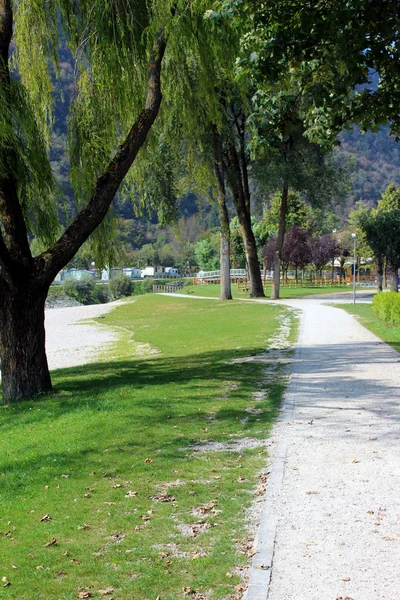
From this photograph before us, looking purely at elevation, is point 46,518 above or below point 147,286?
below

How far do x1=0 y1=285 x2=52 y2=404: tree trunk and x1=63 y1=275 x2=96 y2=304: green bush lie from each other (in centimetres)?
7054

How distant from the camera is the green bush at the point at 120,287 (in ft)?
266

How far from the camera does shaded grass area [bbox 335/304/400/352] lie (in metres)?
17.4

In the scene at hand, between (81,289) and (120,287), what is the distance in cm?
491

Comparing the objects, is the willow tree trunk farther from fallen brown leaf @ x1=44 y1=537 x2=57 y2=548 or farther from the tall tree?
fallen brown leaf @ x1=44 y1=537 x2=57 y2=548

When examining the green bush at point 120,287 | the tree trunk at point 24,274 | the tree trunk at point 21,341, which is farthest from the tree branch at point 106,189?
the green bush at point 120,287

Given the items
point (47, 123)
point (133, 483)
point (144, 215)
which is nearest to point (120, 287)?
point (144, 215)

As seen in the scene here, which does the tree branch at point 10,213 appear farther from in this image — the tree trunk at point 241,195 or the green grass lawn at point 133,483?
the tree trunk at point 241,195

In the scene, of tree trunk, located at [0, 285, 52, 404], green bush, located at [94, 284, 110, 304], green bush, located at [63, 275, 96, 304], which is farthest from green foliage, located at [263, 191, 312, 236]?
tree trunk, located at [0, 285, 52, 404]

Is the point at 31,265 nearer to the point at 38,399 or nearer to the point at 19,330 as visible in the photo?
the point at 19,330

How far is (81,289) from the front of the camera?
8156 cm

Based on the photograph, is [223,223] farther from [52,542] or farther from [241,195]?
[52,542]

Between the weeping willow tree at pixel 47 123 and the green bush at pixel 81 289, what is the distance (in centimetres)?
6968

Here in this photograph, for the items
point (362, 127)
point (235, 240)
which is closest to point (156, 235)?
point (235, 240)
